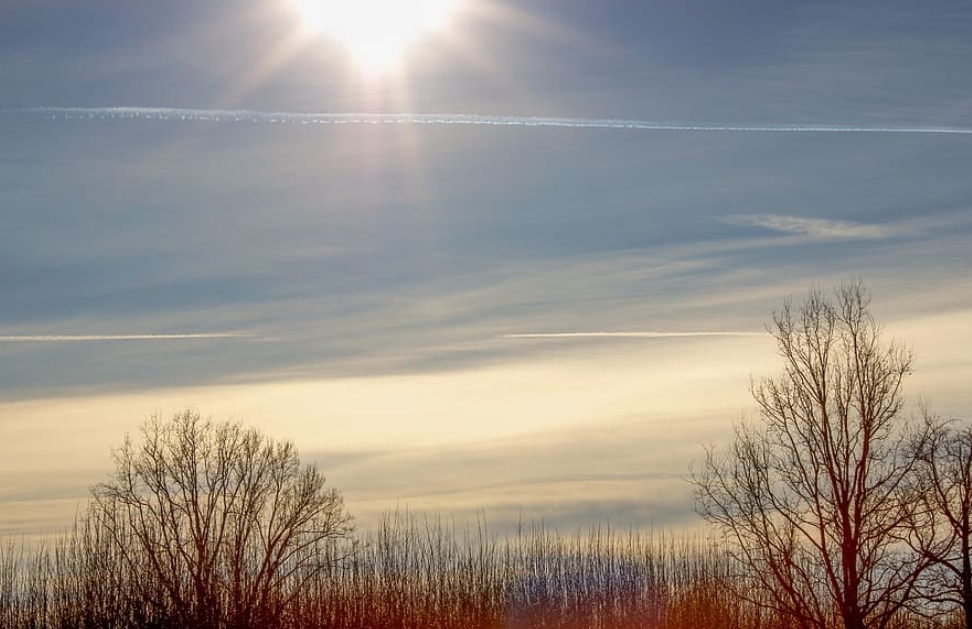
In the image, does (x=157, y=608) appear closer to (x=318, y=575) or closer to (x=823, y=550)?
(x=318, y=575)

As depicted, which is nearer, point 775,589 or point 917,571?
point 917,571

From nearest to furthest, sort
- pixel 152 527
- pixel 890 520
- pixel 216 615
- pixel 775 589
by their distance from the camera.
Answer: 1. pixel 890 520
2. pixel 775 589
3. pixel 216 615
4. pixel 152 527


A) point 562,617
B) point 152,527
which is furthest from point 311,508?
point 562,617

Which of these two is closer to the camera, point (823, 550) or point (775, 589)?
point (823, 550)

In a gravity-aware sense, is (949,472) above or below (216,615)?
above

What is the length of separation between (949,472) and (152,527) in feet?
104

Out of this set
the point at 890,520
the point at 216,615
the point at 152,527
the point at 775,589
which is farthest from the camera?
the point at 152,527

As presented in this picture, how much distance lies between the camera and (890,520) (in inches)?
1320

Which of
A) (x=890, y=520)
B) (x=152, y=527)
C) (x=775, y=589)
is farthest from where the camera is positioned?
(x=152, y=527)

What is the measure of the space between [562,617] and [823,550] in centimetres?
1858

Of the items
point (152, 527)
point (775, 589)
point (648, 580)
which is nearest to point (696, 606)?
point (648, 580)

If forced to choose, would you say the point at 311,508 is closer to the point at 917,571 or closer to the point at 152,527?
the point at 152,527

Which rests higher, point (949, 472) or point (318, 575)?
point (949, 472)

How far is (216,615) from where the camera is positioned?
4728cm
